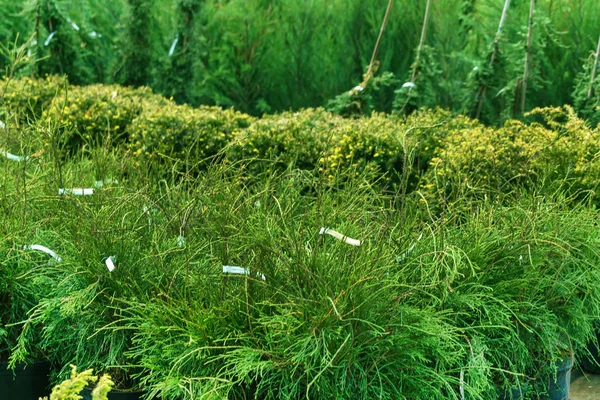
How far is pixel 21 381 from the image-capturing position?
144 inches

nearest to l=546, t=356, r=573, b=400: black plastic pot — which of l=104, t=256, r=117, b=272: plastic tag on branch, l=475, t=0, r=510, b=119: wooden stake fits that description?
l=104, t=256, r=117, b=272: plastic tag on branch

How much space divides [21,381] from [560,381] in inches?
93.0

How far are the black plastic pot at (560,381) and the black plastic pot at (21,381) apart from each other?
2.21 meters

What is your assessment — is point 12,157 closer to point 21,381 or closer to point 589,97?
point 21,381

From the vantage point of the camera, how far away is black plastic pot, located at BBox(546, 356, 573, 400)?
368 centimetres

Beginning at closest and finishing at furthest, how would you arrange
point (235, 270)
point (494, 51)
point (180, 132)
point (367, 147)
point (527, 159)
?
point (235, 270), point (527, 159), point (367, 147), point (180, 132), point (494, 51)

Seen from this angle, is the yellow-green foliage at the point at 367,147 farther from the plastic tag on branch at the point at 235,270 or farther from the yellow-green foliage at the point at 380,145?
the plastic tag on branch at the point at 235,270

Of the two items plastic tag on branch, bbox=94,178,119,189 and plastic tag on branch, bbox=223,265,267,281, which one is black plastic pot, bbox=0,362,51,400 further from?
plastic tag on branch, bbox=223,265,267,281

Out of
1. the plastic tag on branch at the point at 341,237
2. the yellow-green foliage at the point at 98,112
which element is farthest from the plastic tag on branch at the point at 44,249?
the yellow-green foliage at the point at 98,112

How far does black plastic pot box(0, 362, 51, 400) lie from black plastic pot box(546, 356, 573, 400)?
2.21m

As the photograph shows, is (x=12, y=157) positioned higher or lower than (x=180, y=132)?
higher

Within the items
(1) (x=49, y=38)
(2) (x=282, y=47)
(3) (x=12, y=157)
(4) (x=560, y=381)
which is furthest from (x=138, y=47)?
(4) (x=560, y=381)

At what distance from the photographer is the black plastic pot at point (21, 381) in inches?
144

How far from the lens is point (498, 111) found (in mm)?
6926
